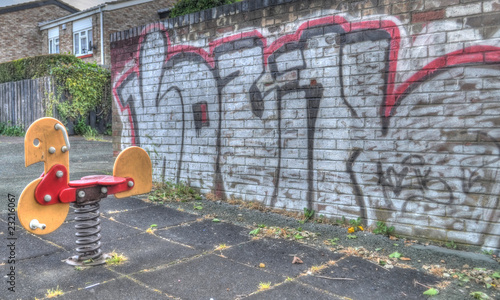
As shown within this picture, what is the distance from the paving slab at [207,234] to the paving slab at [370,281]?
1169 millimetres

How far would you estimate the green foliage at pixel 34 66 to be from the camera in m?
14.1

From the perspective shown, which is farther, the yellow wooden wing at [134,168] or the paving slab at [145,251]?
the yellow wooden wing at [134,168]

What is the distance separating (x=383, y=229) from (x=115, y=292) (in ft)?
9.14

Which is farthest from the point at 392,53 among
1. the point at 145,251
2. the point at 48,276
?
the point at 48,276

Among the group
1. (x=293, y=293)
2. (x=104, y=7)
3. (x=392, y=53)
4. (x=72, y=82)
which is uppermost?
(x=104, y=7)

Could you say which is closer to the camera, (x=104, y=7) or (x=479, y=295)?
(x=479, y=295)

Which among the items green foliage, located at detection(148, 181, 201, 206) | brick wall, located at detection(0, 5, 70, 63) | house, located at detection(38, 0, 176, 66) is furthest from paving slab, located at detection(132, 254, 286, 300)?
brick wall, located at detection(0, 5, 70, 63)

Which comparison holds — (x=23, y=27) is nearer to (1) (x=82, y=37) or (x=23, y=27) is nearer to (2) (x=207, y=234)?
(1) (x=82, y=37)

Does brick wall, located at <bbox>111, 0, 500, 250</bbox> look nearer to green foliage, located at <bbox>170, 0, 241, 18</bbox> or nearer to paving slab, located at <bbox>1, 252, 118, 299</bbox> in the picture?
paving slab, located at <bbox>1, 252, 118, 299</bbox>

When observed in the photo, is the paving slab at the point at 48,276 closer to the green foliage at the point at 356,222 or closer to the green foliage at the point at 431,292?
the green foliage at the point at 431,292

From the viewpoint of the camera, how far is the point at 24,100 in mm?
14102

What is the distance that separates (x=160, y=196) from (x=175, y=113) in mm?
1298

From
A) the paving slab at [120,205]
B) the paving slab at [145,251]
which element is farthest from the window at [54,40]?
the paving slab at [145,251]

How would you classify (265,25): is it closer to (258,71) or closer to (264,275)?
(258,71)
